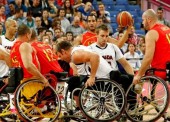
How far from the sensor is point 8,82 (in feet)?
25.0

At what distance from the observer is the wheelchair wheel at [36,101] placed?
7355 mm

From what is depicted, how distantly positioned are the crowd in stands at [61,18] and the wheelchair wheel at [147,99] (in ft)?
14.1

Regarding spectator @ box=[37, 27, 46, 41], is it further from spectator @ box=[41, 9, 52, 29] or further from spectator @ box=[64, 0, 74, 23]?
spectator @ box=[64, 0, 74, 23]

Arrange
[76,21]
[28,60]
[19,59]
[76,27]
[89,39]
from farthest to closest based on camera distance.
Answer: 1. [76,27]
2. [76,21]
3. [89,39]
4. [19,59]
5. [28,60]

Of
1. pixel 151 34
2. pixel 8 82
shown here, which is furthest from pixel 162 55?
pixel 8 82

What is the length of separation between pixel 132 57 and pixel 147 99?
4.59 metres

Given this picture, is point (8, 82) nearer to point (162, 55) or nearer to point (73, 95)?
point (73, 95)

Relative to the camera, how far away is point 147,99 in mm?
7602

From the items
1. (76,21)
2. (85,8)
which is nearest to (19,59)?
(76,21)

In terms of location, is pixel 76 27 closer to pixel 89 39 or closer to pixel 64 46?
pixel 89 39

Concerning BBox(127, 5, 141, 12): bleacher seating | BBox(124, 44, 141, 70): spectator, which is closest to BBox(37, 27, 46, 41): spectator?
BBox(124, 44, 141, 70): spectator

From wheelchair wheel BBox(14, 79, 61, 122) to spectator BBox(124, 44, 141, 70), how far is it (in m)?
4.63

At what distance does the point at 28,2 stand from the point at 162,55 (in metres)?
7.57

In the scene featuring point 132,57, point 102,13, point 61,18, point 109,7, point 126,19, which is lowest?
point 132,57
